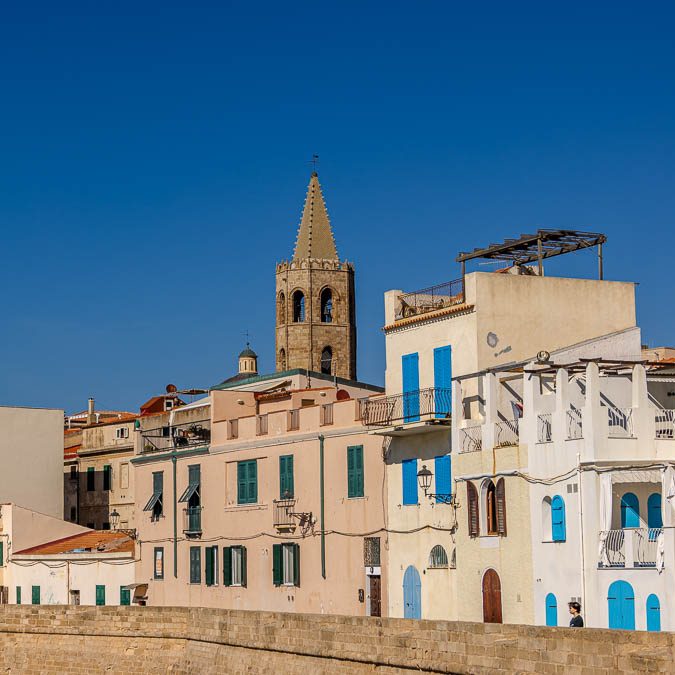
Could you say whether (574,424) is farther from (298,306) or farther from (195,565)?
(298,306)

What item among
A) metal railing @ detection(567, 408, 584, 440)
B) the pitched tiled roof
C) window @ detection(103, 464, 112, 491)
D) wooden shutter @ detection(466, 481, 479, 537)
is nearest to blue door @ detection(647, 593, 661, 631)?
metal railing @ detection(567, 408, 584, 440)

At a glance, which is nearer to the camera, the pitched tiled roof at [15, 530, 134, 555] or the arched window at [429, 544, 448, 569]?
the arched window at [429, 544, 448, 569]

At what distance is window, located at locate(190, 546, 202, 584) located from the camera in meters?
47.6

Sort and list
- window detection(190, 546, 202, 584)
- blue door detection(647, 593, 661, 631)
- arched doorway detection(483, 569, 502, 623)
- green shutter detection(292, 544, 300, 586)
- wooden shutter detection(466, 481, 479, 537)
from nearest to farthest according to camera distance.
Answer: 1. blue door detection(647, 593, 661, 631)
2. arched doorway detection(483, 569, 502, 623)
3. wooden shutter detection(466, 481, 479, 537)
4. green shutter detection(292, 544, 300, 586)
5. window detection(190, 546, 202, 584)

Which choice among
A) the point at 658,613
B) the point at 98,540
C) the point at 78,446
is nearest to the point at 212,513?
the point at 98,540

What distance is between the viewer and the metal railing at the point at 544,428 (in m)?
34.2

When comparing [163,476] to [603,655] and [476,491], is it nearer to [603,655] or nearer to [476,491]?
[476,491]

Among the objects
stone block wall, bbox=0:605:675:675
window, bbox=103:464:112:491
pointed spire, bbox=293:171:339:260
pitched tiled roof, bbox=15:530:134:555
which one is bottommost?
stone block wall, bbox=0:605:675:675

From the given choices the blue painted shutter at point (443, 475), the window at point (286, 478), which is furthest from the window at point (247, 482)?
the blue painted shutter at point (443, 475)

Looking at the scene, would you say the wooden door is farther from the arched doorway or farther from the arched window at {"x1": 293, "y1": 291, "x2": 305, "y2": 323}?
the arched window at {"x1": 293, "y1": 291, "x2": 305, "y2": 323}

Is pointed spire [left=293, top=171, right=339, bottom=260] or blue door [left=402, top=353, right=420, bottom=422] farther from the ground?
pointed spire [left=293, top=171, right=339, bottom=260]

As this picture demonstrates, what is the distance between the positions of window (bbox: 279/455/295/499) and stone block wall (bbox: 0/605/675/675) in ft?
19.6

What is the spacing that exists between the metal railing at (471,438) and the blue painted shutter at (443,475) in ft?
4.76

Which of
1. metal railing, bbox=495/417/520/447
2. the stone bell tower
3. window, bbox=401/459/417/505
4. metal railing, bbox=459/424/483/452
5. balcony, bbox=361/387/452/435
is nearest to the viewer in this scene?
metal railing, bbox=495/417/520/447
